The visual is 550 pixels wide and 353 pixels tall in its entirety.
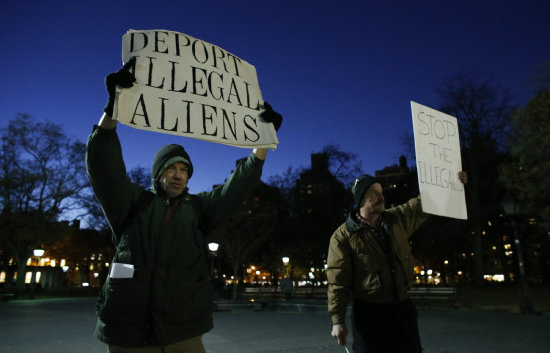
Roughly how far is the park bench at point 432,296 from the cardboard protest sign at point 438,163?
13540 millimetres

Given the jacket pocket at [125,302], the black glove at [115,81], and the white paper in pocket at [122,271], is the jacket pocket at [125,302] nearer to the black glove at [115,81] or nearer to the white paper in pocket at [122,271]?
the white paper in pocket at [122,271]

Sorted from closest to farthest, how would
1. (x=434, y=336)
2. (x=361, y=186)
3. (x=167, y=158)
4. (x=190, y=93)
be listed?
(x=167, y=158)
(x=190, y=93)
(x=361, y=186)
(x=434, y=336)

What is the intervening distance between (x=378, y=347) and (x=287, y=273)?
30.2 metres

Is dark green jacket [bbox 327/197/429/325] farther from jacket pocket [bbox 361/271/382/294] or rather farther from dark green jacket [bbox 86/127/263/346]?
dark green jacket [bbox 86/127/263/346]

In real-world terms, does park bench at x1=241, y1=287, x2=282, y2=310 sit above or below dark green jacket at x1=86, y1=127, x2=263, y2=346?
below

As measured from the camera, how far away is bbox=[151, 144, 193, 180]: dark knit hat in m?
2.38

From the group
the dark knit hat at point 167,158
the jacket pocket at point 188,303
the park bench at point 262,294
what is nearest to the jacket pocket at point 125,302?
the jacket pocket at point 188,303

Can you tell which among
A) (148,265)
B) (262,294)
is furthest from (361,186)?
(262,294)

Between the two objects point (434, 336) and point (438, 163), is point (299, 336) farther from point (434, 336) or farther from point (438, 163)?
point (438, 163)

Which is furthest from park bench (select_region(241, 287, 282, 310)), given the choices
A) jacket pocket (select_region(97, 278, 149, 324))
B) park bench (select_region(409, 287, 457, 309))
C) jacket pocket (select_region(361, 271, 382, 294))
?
jacket pocket (select_region(97, 278, 149, 324))

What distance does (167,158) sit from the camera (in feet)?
7.85

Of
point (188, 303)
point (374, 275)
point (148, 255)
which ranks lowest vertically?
point (188, 303)

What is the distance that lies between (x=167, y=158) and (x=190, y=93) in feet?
1.72

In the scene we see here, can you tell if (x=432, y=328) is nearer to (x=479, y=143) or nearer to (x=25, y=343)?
(x=25, y=343)
